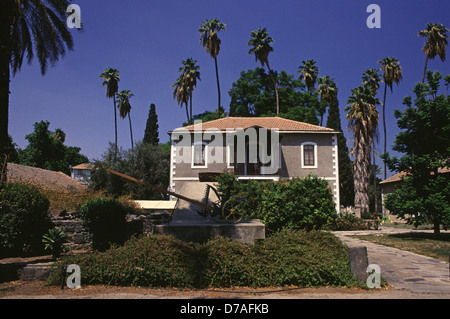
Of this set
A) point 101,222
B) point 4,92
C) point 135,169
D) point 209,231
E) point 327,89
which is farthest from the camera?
point 327,89

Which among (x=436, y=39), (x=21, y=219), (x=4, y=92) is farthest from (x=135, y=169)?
(x=436, y=39)

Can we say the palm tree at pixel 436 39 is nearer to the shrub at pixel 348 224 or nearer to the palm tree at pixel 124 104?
the shrub at pixel 348 224

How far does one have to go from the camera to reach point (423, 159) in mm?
11844

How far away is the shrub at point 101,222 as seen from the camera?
31.4 ft

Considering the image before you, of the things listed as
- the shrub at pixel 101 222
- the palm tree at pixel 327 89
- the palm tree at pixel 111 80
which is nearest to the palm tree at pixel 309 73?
the palm tree at pixel 327 89

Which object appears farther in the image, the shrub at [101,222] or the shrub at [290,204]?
the shrub at [290,204]

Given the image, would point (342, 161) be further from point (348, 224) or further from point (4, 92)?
point (4, 92)

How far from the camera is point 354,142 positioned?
29953 millimetres

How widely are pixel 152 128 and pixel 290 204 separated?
109ft

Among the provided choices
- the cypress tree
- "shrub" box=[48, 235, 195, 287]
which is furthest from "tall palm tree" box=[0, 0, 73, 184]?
the cypress tree

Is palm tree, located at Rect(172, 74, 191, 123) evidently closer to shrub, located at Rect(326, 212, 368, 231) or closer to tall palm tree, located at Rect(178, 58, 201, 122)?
tall palm tree, located at Rect(178, 58, 201, 122)

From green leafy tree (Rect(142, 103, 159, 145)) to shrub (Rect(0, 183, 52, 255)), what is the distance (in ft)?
104

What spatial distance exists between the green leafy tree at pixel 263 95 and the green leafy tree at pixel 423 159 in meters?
22.0

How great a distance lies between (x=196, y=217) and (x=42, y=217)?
4.52m
